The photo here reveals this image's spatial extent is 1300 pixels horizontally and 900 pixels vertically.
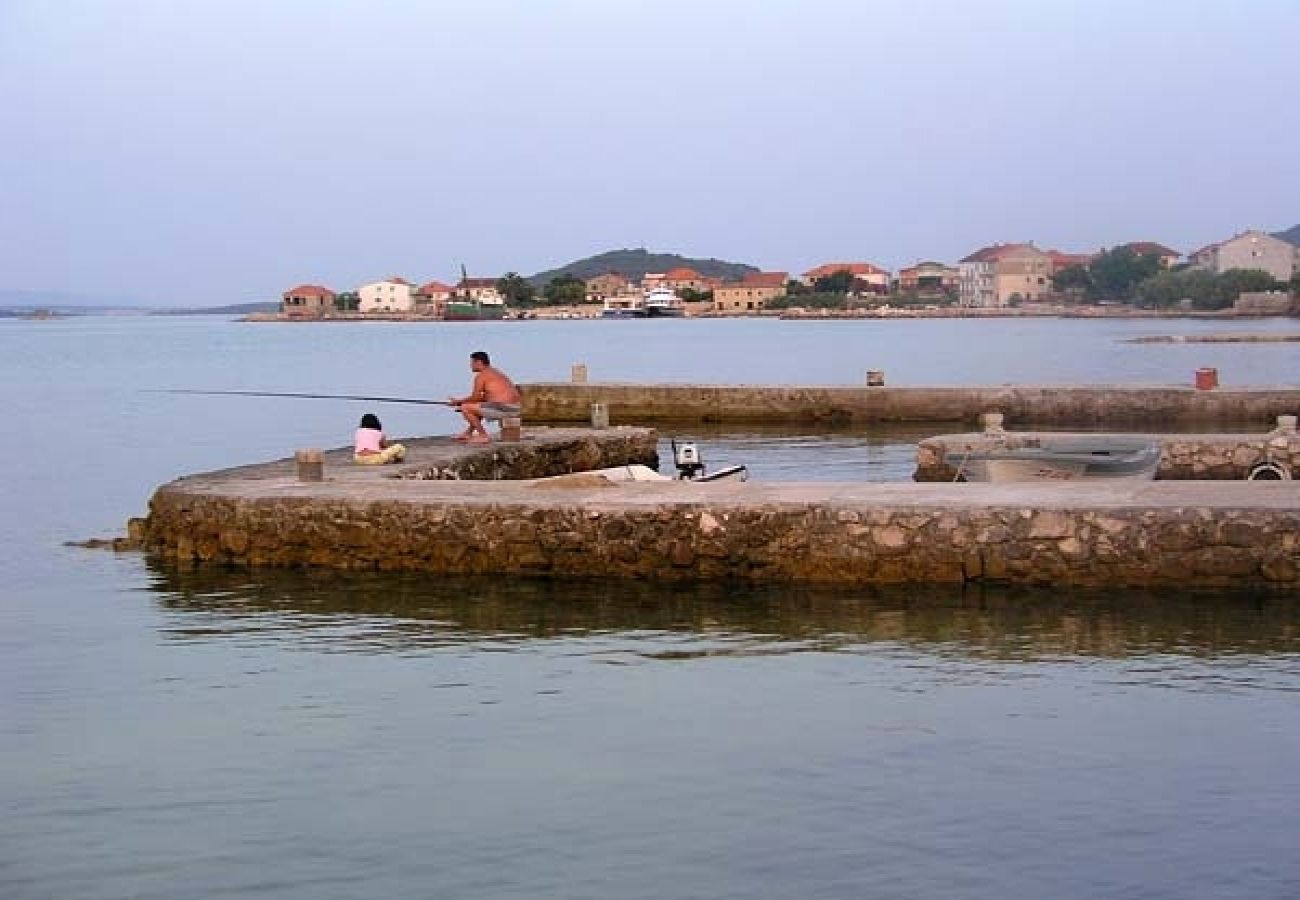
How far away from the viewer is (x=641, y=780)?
8.78 metres

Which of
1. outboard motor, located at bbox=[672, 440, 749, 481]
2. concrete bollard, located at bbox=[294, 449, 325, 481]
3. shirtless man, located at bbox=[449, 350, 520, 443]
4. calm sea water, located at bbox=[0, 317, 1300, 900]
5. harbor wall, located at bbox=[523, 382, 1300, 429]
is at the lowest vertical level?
calm sea water, located at bbox=[0, 317, 1300, 900]

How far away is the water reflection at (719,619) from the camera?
1163 cm

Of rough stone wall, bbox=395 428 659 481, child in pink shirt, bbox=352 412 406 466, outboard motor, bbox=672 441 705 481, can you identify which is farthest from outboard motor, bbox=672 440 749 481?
child in pink shirt, bbox=352 412 406 466

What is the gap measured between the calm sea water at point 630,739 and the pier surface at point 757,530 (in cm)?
29

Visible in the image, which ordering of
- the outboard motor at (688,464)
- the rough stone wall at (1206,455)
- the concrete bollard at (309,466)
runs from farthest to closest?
1. the rough stone wall at (1206,455)
2. the outboard motor at (688,464)
3. the concrete bollard at (309,466)

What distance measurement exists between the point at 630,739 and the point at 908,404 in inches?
901

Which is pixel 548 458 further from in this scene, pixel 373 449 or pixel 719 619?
pixel 719 619

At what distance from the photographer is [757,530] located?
13773 mm

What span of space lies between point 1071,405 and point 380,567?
1778cm

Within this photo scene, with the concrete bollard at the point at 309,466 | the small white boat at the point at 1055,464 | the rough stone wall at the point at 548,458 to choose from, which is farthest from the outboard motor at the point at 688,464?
the concrete bollard at the point at 309,466

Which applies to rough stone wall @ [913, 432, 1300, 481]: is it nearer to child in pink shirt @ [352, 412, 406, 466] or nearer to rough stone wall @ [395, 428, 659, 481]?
rough stone wall @ [395, 428, 659, 481]

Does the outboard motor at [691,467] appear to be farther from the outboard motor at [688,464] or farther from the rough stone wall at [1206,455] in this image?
the rough stone wall at [1206,455]

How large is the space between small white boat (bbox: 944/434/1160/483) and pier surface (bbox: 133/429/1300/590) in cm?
238

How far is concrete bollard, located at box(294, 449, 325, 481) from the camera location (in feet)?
52.4
